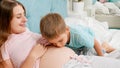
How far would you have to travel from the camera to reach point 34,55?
1.27m

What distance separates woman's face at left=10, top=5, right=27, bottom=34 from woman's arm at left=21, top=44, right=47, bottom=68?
13cm

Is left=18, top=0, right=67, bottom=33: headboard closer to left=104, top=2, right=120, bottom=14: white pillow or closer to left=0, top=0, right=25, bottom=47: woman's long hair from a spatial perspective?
left=0, top=0, right=25, bottom=47: woman's long hair

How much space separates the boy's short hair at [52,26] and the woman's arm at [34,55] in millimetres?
75

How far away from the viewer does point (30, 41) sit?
135 cm

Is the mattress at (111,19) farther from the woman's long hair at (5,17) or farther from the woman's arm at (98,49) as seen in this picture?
the woman's long hair at (5,17)

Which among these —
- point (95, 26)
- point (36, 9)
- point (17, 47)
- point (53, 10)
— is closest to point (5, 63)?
point (17, 47)

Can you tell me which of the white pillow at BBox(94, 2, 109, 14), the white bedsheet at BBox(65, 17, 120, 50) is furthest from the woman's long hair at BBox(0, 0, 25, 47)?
the white pillow at BBox(94, 2, 109, 14)

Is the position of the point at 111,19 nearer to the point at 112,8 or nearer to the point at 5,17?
the point at 112,8

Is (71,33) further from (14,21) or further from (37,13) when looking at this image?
(14,21)

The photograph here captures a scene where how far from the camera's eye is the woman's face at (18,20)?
4.09 feet

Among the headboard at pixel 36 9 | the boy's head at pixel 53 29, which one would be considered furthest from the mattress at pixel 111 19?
the boy's head at pixel 53 29

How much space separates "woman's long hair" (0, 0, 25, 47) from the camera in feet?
3.91

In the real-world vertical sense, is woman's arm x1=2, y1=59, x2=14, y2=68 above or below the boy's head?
below

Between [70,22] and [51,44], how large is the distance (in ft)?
A: 2.97
